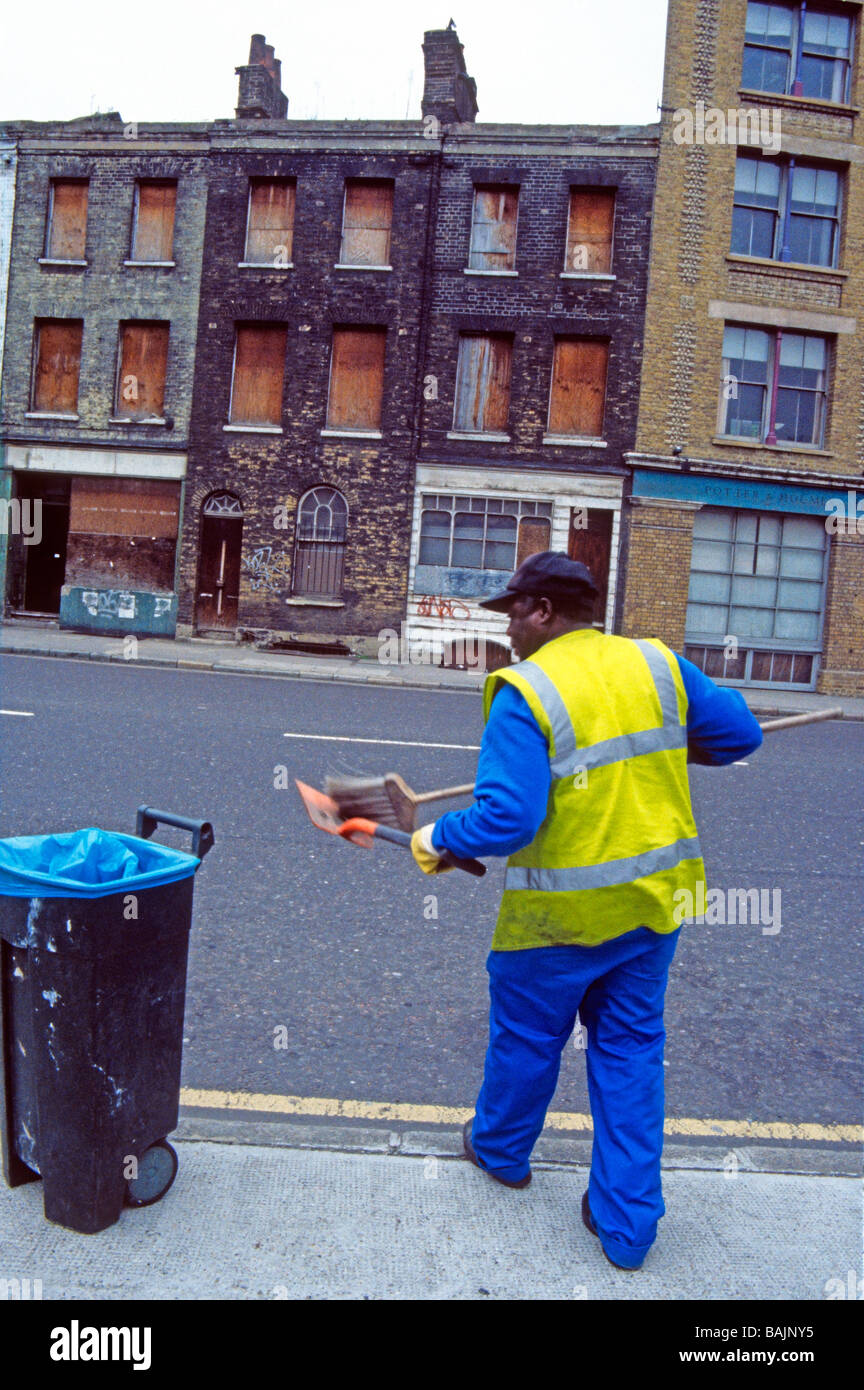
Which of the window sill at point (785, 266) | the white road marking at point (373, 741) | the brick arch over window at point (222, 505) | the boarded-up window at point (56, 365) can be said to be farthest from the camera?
the boarded-up window at point (56, 365)

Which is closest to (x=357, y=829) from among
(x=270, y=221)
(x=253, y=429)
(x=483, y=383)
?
(x=483, y=383)

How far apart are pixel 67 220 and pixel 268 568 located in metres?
8.48

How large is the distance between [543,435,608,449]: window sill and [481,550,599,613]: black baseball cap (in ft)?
58.6

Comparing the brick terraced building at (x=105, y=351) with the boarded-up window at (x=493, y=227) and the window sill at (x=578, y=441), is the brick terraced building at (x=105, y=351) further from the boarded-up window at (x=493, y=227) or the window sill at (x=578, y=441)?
the window sill at (x=578, y=441)

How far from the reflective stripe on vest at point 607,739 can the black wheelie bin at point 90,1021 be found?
98 centimetres

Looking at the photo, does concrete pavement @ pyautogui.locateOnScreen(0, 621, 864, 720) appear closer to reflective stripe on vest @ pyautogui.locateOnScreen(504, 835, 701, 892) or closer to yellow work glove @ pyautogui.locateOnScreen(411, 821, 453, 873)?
reflective stripe on vest @ pyautogui.locateOnScreen(504, 835, 701, 892)

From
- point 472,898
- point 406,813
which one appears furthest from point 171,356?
point 406,813

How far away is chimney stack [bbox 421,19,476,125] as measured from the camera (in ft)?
68.2

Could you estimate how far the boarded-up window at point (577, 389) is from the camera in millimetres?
20266

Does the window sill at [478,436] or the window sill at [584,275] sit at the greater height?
the window sill at [584,275]

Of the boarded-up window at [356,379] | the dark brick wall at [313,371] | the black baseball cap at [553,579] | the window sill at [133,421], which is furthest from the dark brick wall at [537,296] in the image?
the black baseball cap at [553,579]

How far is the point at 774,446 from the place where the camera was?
19891 millimetres

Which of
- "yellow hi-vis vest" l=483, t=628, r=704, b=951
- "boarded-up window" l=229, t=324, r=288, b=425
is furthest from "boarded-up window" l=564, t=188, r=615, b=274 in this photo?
"yellow hi-vis vest" l=483, t=628, r=704, b=951

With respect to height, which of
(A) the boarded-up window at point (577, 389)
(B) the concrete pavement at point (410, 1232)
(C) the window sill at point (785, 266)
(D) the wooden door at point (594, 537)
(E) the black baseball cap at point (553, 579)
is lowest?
(B) the concrete pavement at point (410, 1232)
